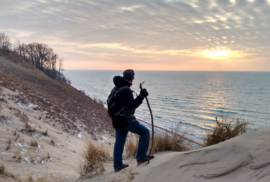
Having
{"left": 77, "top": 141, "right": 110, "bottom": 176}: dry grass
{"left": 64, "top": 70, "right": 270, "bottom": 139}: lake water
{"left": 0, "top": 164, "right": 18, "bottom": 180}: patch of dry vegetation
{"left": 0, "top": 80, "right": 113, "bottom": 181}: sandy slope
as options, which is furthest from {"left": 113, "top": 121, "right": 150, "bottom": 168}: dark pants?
{"left": 0, "top": 164, "right": 18, "bottom": 180}: patch of dry vegetation

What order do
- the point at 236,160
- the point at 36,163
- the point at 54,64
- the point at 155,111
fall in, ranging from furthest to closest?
the point at 54,64 < the point at 155,111 < the point at 36,163 < the point at 236,160

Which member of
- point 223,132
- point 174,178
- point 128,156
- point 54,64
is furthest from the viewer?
point 54,64

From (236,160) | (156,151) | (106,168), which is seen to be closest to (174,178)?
(236,160)

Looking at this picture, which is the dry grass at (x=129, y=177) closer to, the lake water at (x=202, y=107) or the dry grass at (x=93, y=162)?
the dry grass at (x=93, y=162)

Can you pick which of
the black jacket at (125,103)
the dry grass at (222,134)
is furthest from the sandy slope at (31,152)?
the dry grass at (222,134)

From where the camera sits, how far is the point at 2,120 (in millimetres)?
7711

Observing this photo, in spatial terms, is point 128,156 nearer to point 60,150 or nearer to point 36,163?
point 36,163

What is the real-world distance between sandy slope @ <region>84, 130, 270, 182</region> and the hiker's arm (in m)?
1.19

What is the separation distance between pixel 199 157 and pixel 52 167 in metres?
4.39

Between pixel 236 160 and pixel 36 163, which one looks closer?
pixel 236 160

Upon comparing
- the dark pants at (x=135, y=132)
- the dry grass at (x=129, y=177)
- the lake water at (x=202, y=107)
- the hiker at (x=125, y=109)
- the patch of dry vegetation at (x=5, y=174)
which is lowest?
the lake water at (x=202, y=107)

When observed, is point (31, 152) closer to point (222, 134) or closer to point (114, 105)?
point (114, 105)

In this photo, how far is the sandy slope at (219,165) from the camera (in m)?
2.61

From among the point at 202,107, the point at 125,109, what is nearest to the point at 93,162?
the point at 125,109
